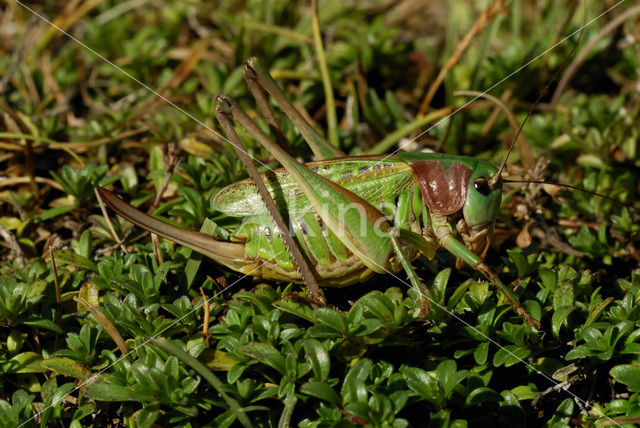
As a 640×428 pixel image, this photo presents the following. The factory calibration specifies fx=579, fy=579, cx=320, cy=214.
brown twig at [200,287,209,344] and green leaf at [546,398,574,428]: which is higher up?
brown twig at [200,287,209,344]

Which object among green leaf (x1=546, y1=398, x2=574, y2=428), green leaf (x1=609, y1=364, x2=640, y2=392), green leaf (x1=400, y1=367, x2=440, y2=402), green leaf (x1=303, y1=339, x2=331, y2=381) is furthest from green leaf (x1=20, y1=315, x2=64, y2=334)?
green leaf (x1=609, y1=364, x2=640, y2=392)

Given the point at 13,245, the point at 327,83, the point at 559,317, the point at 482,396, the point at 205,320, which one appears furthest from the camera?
the point at 327,83

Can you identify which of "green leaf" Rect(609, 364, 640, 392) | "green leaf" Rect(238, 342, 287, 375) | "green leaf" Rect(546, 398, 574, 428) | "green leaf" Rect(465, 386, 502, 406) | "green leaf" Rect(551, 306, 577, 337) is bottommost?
"green leaf" Rect(546, 398, 574, 428)

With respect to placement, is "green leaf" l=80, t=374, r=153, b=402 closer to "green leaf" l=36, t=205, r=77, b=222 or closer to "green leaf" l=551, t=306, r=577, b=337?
"green leaf" l=36, t=205, r=77, b=222

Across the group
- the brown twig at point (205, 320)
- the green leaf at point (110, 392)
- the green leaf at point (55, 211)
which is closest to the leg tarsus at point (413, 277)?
the brown twig at point (205, 320)

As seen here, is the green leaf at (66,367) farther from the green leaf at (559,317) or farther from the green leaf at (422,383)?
the green leaf at (559,317)

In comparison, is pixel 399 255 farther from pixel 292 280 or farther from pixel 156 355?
pixel 156 355

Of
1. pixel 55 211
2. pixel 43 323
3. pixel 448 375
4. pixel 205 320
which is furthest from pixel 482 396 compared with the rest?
pixel 55 211

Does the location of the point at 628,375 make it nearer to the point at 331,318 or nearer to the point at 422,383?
the point at 422,383

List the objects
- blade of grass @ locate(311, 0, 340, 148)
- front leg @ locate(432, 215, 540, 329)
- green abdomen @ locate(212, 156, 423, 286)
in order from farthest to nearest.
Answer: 1. blade of grass @ locate(311, 0, 340, 148)
2. green abdomen @ locate(212, 156, 423, 286)
3. front leg @ locate(432, 215, 540, 329)
